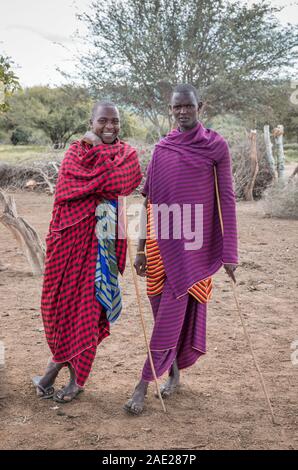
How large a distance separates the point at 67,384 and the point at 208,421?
0.87 meters

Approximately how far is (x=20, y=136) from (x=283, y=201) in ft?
67.5

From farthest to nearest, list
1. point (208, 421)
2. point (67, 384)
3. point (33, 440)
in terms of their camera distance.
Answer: point (67, 384) < point (208, 421) < point (33, 440)

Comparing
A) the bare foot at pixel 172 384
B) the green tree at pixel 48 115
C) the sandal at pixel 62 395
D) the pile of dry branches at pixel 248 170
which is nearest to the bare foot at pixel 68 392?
the sandal at pixel 62 395

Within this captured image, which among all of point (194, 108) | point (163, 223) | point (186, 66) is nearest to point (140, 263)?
point (163, 223)

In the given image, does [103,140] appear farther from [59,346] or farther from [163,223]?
[59,346]

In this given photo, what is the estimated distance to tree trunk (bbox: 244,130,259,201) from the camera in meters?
12.5

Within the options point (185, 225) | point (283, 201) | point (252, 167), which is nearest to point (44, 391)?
point (185, 225)

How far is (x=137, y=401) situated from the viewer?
3031mm

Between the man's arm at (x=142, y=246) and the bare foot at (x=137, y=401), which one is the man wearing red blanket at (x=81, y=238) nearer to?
the man's arm at (x=142, y=246)

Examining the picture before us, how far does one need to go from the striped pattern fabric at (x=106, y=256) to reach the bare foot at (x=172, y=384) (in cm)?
52

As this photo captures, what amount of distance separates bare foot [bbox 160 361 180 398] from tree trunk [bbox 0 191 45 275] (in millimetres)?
3082

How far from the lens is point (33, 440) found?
2736 millimetres

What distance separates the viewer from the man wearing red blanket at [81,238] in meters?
3.04

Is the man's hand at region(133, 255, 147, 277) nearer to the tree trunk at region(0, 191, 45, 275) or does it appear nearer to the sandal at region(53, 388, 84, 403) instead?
the sandal at region(53, 388, 84, 403)
